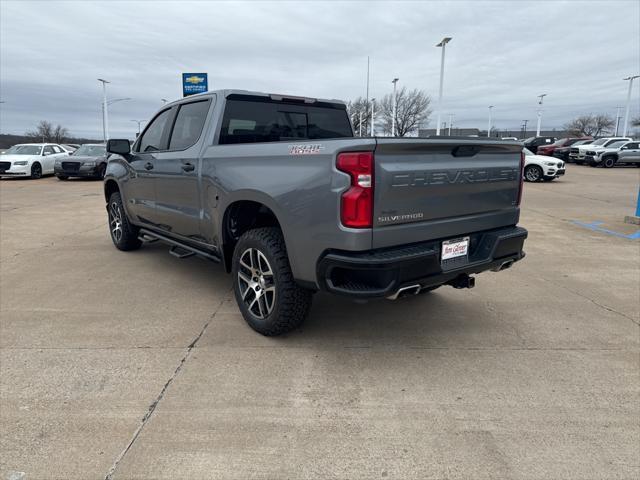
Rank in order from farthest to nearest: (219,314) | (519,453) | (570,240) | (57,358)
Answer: (570,240), (219,314), (57,358), (519,453)

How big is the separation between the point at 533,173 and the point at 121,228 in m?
17.5

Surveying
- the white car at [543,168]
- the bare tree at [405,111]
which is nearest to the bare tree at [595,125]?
the bare tree at [405,111]

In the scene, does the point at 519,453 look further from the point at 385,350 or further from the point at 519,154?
the point at 519,154

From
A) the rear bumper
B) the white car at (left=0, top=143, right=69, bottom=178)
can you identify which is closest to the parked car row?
the white car at (left=0, top=143, right=69, bottom=178)

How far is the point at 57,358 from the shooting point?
335 cm

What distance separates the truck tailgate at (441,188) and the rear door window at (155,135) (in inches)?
123

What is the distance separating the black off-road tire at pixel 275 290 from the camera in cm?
333

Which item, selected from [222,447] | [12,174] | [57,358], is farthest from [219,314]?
[12,174]

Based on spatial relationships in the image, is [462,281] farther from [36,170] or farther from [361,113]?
[361,113]

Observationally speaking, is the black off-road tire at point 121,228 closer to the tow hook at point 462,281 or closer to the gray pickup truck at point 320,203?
the gray pickup truck at point 320,203

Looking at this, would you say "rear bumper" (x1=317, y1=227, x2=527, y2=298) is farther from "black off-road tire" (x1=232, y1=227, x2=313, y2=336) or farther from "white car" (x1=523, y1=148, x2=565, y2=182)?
"white car" (x1=523, y1=148, x2=565, y2=182)

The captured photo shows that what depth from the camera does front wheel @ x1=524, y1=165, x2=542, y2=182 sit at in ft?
62.5

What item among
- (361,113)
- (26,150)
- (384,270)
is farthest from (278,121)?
(361,113)

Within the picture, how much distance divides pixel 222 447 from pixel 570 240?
7.08 metres
